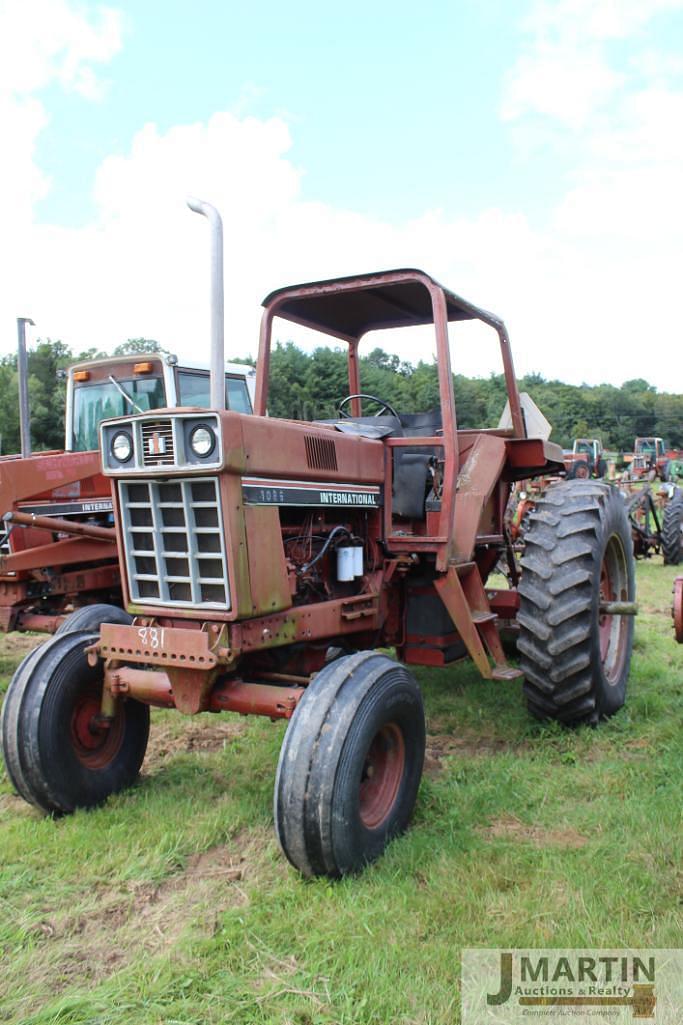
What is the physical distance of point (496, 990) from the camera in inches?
94.6

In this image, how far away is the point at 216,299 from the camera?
2.97m

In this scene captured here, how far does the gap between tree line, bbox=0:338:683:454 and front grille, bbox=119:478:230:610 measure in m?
1.82

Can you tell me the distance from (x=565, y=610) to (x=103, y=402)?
493cm

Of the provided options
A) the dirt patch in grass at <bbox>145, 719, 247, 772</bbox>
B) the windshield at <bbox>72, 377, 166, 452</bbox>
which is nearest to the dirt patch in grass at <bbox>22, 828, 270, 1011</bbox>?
the dirt patch in grass at <bbox>145, 719, 247, 772</bbox>

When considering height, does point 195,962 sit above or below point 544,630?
below

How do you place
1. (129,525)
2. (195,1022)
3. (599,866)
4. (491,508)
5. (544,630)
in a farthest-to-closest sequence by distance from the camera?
(491,508) < (544,630) < (129,525) < (599,866) < (195,1022)

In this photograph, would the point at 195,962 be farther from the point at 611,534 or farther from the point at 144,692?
the point at 611,534

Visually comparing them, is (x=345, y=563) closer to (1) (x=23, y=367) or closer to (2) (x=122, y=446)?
(2) (x=122, y=446)

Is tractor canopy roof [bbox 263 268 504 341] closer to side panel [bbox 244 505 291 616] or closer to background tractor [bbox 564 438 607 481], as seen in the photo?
side panel [bbox 244 505 291 616]

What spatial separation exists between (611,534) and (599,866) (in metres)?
2.32

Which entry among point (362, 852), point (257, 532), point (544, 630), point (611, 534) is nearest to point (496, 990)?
point (362, 852)

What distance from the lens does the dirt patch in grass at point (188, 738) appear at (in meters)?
4.56

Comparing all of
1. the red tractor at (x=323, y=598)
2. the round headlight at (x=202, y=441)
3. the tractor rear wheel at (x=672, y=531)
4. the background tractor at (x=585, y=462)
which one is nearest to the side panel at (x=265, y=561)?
the red tractor at (x=323, y=598)

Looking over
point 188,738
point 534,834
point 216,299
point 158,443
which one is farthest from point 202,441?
point 188,738
